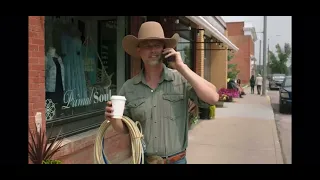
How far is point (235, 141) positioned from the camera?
7227 mm

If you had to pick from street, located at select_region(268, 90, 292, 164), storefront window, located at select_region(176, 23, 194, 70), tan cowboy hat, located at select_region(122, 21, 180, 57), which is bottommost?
street, located at select_region(268, 90, 292, 164)

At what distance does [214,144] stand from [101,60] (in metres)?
3.12

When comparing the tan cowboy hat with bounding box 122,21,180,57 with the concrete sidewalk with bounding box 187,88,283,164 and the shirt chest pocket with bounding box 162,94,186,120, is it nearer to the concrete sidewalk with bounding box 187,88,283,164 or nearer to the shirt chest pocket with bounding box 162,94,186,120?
the shirt chest pocket with bounding box 162,94,186,120

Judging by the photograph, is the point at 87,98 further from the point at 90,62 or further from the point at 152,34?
the point at 152,34

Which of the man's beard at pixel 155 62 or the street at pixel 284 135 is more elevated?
the man's beard at pixel 155 62

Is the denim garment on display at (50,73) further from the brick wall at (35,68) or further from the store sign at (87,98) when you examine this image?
the brick wall at (35,68)

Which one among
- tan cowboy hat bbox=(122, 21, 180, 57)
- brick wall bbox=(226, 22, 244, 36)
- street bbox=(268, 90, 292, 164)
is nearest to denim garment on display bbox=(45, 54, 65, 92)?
tan cowboy hat bbox=(122, 21, 180, 57)

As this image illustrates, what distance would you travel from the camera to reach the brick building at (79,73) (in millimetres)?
3523

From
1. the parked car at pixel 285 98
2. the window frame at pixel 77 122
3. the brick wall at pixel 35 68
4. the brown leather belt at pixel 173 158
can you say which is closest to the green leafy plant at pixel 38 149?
the brick wall at pixel 35 68

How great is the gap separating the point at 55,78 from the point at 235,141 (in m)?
4.44

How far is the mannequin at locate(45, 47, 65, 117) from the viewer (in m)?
4.20

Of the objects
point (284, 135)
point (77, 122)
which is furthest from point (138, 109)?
point (284, 135)

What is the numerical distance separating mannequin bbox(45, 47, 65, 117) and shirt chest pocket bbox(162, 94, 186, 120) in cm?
253

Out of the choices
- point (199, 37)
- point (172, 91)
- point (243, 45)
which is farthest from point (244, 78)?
point (172, 91)
